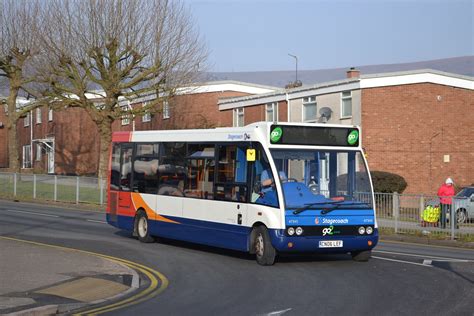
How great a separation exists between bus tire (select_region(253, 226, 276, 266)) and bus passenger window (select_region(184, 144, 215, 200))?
1.76 metres

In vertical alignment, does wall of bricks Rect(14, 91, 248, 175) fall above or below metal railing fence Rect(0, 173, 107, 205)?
above

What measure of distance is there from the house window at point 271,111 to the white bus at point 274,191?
83.2 ft

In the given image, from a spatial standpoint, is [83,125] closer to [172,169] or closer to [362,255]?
[172,169]

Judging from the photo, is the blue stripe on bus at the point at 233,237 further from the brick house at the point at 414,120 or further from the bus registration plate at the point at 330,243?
the brick house at the point at 414,120

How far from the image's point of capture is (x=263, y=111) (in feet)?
140

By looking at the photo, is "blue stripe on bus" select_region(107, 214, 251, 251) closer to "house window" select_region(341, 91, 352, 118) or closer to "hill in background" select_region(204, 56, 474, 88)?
"house window" select_region(341, 91, 352, 118)

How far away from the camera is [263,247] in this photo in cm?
1402

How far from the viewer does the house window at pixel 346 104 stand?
3709cm

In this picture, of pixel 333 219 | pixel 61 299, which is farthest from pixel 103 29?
pixel 61 299

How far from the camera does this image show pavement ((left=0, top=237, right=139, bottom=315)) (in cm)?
977

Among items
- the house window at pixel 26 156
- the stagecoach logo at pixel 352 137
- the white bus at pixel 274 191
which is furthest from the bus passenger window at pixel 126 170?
the house window at pixel 26 156

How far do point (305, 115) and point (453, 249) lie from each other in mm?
21152

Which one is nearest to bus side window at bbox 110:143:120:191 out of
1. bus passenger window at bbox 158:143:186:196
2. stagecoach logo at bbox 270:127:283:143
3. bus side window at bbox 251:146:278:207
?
bus passenger window at bbox 158:143:186:196

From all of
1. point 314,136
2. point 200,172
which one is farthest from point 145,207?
point 314,136
